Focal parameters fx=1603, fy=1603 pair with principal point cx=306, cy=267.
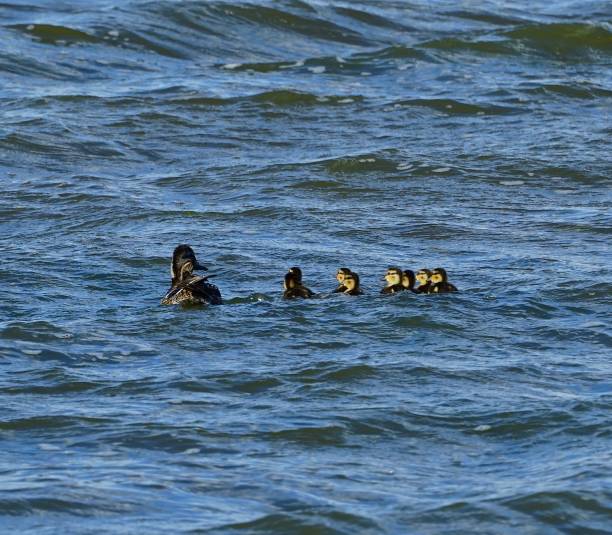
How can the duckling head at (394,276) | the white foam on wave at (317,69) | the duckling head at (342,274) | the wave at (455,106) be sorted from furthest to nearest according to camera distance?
the white foam on wave at (317,69)
the wave at (455,106)
the duckling head at (394,276)
the duckling head at (342,274)

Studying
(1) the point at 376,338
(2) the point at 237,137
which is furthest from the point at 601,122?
(1) the point at 376,338

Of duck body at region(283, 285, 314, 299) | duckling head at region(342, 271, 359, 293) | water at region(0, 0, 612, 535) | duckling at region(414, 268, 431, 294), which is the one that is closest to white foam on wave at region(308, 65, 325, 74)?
water at region(0, 0, 612, 535)

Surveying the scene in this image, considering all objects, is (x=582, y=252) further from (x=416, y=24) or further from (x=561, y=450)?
(x=416, y=24)

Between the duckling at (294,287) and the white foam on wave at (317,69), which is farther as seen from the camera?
the white foam on wave at (317,69)

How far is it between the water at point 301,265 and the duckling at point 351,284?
0.17 meters

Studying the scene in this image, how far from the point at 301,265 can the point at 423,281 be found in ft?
5.55

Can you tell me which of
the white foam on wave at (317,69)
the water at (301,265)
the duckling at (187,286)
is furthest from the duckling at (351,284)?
the white foam on wave at (317,69)

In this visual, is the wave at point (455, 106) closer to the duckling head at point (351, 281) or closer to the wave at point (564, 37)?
the wave at point (564, 37)

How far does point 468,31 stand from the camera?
A: 27.8 m

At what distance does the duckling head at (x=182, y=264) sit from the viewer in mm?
13188

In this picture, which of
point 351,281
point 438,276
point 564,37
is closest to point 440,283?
point 438,276

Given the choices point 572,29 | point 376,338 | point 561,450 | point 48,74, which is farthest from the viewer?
point 572,29

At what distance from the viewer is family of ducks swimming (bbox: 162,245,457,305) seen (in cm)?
1295

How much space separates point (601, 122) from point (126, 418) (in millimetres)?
12088
